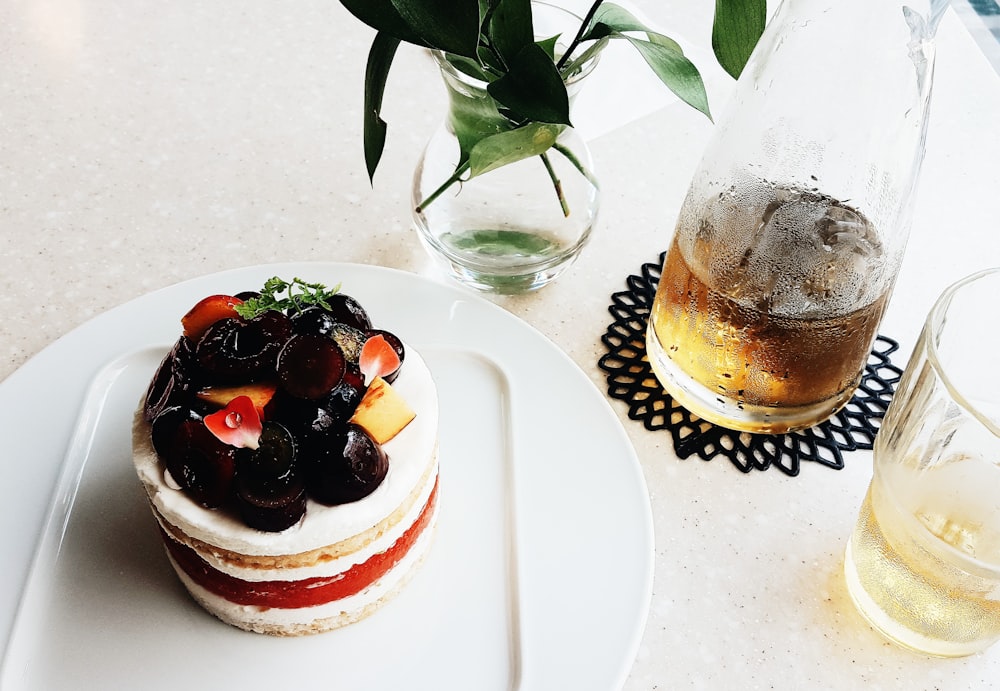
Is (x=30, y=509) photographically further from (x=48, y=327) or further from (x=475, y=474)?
(x=475, y=474)

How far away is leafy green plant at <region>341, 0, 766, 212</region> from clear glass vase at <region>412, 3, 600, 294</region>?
5 cm

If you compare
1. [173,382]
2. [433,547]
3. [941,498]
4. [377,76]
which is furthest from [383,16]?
[941,498]

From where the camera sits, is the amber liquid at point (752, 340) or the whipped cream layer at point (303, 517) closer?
the whipped cream layer at point (303, 517)

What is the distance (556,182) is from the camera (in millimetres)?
1055

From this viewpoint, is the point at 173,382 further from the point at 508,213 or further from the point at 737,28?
the point at 737,28

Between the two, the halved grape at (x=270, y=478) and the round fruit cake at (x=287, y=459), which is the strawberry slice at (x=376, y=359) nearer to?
the round fruit cake at (x=287, y=459)

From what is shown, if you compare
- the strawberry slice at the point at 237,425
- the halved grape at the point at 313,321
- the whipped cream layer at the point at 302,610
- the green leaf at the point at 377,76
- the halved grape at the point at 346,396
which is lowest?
the whipped cream layer at the point at 302,610

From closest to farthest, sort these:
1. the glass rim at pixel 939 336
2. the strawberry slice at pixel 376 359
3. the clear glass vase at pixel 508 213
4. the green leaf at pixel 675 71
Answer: the glass rim at pixel 939 336, the strawberry slice at pixel 376 359, the green leaf at pixel 675 71, the clear glass vase at pixel 508 213

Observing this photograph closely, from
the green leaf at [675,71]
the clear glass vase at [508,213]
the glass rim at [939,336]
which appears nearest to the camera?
the glass rim at [939,336]

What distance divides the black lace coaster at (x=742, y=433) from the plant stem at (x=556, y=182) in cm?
16

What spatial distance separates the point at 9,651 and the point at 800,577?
2.38 ft

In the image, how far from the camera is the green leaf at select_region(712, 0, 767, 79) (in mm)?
918

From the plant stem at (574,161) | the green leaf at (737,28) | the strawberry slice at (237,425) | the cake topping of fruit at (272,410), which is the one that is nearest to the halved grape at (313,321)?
the cake topping of fruit at (272,410)

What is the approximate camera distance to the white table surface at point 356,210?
0.90m
